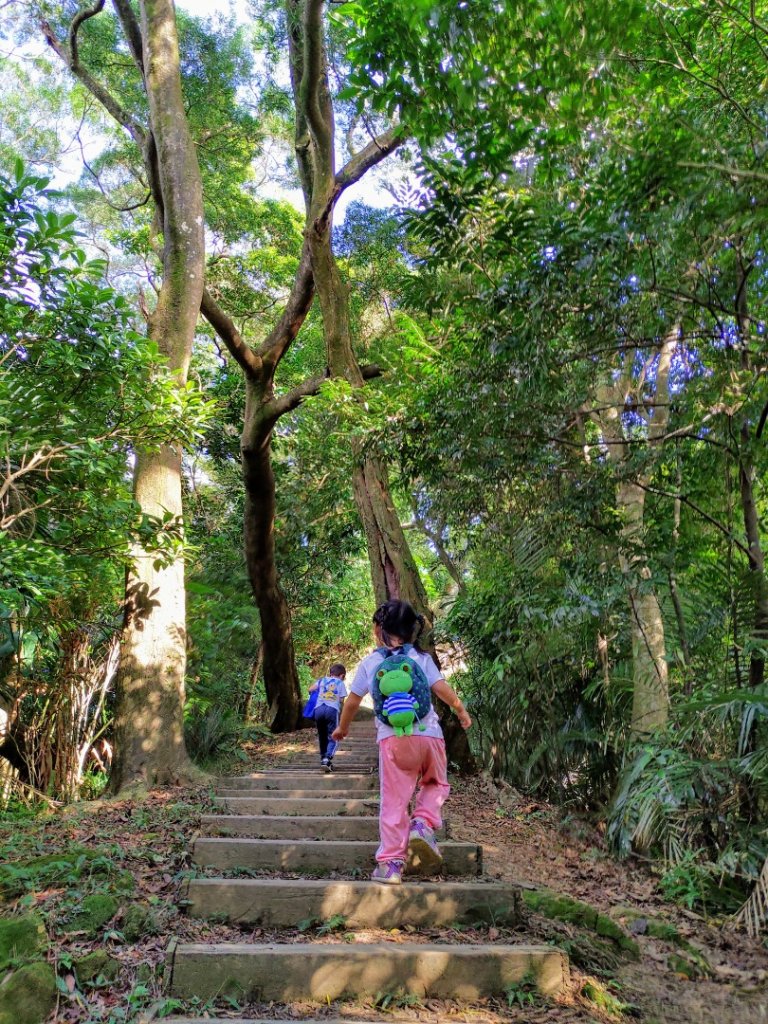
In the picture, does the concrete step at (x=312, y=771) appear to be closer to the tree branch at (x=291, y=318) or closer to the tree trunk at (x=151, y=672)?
the tree trunk at (x=151, y=672)

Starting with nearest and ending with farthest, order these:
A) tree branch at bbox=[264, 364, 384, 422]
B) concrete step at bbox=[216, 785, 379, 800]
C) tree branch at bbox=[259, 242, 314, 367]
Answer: concrete step at bbox=[216, 785, 379, 800] < tree branch at bbox=[259, 242, 314, 367] < tree branch at bbox=[264, 364, 384, 422]

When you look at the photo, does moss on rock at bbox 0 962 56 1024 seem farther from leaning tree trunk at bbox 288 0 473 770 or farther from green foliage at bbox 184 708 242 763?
green foliage at bbox 184 708 242 763

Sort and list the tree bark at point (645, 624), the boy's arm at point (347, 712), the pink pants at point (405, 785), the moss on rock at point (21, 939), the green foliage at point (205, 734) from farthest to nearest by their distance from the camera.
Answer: the green foliage at point (205, 734) → the tree bark at point (645, 624) → the boy's arm at point (347, 712) → the pink pants at point (405, 785) → the moss on rock at point (21, 939)

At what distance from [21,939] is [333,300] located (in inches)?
298

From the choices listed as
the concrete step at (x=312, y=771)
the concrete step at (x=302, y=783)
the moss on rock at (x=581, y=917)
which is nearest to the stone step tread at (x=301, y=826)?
the moss on rock at (x=581, y=917)

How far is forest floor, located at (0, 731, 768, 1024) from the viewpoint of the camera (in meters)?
2.77

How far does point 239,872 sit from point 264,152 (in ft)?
47.1

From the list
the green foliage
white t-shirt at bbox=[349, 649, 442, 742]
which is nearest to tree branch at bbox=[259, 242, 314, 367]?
the green foliage

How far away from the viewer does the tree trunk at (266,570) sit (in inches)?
402

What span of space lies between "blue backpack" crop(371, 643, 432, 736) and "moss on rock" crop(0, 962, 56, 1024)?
5.89 ft

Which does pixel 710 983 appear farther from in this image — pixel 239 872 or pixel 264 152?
pixel 264 152

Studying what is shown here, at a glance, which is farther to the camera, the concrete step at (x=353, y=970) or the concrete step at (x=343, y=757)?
the concrete step at (x=343, y=757)

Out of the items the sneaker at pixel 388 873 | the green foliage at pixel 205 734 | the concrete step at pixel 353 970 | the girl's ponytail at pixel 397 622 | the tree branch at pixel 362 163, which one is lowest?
the concrete step at pixel 353 970

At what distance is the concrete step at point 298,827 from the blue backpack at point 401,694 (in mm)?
1049
